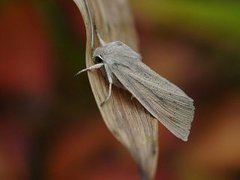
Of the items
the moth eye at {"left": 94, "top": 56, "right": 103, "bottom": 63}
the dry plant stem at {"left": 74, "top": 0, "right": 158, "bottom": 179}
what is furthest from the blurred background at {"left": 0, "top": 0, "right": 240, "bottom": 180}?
the moth eye at {"left": 94, "top": 56, "right": 103, "bottom": 63}

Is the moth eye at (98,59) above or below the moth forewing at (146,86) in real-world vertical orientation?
above

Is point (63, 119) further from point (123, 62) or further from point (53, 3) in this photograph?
point (123, 62)

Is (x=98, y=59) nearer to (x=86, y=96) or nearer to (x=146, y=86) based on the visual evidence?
(x=146, y=86)

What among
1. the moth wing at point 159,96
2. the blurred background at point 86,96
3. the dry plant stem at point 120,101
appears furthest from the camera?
the blurred background at point 86,96

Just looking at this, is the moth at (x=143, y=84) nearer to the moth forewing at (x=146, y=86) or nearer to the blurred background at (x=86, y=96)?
the moth forewing at (x=146, y=86)

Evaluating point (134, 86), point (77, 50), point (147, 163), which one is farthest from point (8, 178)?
point (147, 163)

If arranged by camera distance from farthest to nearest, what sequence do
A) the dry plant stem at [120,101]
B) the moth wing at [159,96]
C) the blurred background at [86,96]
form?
the blurred background at [86,96], the moth wing at [159,96], the dry plant stem at [120,101]

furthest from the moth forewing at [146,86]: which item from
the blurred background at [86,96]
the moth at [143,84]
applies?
the blurred background at [86,96]
